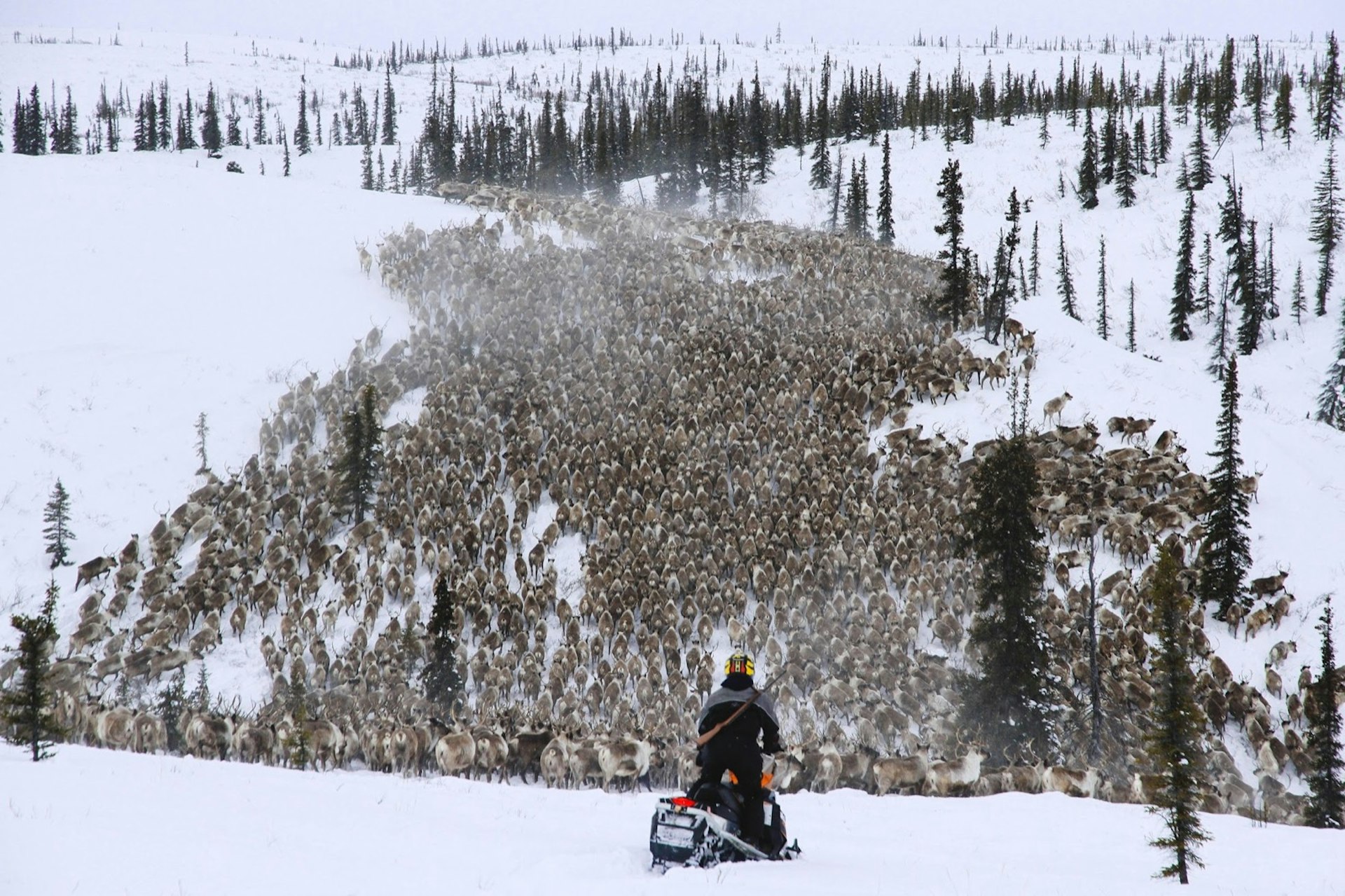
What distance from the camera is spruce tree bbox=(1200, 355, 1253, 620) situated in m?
24.6

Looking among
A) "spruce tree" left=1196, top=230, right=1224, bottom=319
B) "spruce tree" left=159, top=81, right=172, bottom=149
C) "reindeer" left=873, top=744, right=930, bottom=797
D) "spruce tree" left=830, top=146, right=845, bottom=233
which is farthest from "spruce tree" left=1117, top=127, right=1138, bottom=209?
"spruce tree" left=159, top=81, right=172, bottom=149

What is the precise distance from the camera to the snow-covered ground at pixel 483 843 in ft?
20.1

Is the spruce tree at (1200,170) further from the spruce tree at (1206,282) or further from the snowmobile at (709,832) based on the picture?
the snowmobile at (709,832)

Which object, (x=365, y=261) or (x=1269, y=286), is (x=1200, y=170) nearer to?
(x=1269, y=286)

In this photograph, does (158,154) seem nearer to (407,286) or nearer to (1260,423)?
(407,286)

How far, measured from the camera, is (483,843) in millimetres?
7703

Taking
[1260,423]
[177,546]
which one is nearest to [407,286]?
[177,546]

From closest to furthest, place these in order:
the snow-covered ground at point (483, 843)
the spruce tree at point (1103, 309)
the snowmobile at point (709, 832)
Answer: the snow-covered ground at point (483, 843), the snowmobile at point (709, 832), the spruce tree at point (1103, 309)

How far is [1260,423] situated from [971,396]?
12.2 m

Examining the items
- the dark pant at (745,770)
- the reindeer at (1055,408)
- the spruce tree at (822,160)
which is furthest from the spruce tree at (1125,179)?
the dark pant at (745,770)

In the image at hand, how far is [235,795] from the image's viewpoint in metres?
8.48

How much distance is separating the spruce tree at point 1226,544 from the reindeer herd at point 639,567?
0.72 meters

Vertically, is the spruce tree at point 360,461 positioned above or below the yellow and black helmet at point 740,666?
below

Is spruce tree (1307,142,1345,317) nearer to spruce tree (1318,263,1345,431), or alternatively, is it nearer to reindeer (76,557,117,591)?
spruce tree (1318,263,1345,431)
